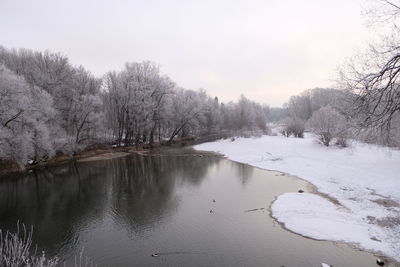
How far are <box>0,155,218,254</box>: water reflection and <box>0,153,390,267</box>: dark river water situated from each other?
0.19 ft

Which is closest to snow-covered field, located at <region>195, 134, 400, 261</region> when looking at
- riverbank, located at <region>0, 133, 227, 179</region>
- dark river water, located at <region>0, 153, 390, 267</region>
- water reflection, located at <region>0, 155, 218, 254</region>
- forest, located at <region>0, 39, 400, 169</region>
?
dark river water, located at <region>0, 153, 390, 267</region>

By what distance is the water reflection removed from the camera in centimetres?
1346

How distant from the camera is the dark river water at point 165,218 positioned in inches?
404

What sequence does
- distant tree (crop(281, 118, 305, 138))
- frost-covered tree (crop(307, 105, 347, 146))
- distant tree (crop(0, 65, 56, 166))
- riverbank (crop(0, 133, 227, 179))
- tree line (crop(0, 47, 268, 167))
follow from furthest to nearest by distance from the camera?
distant tree (crop(281, 118, 305, 138)) → frost-covered tree (crop(307, 105, 347, 146)) → riverbank (crop(0, 133, 227, 179)) → tree line (crop(0, 47, 268, 167)) → distant tree (crop(0, 65, 56, 166))

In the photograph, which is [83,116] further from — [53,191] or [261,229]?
[261,229]

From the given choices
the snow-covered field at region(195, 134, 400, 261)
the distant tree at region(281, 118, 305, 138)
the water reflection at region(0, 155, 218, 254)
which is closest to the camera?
the snow-covered field at region(195, 134, 400, 261)

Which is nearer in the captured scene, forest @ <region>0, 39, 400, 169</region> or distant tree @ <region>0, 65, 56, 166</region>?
forest @ <region>0, 39, 400, 169</region>

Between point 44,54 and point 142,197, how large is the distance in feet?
100

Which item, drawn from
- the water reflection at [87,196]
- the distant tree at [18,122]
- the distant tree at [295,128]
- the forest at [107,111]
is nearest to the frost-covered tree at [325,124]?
the forest at [107,111]

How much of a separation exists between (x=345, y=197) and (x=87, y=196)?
17.2m

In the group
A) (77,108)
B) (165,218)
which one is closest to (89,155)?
(77,108)

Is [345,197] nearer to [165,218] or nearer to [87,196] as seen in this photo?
[165,218]

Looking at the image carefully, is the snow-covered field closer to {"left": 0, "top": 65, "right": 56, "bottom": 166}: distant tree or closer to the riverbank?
the riverbank

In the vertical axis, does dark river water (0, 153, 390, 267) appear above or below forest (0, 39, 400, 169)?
below
